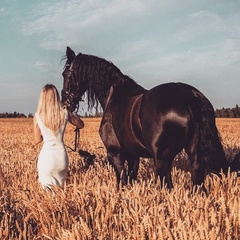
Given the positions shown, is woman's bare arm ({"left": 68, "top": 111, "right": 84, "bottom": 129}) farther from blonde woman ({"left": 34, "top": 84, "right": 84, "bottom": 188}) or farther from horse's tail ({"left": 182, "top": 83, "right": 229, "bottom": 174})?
horse's tail ({"left": 182, "top": 83, "right": 229, "bottom": 174})

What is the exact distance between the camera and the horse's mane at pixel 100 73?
6.95 metres

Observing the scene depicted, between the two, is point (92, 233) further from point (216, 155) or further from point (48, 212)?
point (216, 155)

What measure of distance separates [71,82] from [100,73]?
1.60 feet

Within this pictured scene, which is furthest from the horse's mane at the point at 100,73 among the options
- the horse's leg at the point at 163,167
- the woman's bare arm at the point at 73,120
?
the horse's leg at the point at 163,167

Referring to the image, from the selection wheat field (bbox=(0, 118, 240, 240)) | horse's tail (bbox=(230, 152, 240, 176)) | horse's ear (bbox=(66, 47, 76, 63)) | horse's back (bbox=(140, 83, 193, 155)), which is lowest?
wheat field (bbox=(0, 118, 240, 240))

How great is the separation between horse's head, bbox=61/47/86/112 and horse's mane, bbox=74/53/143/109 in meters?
0.05

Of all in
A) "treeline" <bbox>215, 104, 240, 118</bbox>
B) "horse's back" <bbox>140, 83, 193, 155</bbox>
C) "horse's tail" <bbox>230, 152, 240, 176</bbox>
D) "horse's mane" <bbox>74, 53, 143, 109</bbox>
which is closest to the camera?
"horse's back" <bbox>140, 83, 193, 155</bbox>

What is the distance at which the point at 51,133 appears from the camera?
548cm

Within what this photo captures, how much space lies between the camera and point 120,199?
4426 mm

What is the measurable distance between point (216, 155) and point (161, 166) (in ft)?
2.41

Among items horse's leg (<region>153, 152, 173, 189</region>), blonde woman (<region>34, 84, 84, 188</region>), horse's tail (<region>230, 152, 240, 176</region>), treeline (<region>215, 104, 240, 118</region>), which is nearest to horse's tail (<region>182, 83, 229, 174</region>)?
horse's leg (<region>153, 152, 173, 189</region>)

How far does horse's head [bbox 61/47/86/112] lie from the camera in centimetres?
698

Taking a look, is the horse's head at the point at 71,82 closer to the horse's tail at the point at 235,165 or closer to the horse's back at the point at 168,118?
the horse's back at the point at 168,118

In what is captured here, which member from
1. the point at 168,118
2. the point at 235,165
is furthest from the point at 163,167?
the point at 235,165
